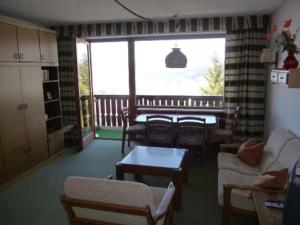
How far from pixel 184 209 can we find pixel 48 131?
2844 mm

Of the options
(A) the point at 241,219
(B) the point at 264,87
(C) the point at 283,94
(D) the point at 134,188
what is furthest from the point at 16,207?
(B) the point at 264,87

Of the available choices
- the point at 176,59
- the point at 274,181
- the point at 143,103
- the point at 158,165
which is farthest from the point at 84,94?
the point at 274,181

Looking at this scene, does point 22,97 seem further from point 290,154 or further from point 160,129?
point 290,154

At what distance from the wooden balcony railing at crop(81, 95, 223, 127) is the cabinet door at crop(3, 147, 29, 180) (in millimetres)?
1552

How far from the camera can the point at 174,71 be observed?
19.6 feet

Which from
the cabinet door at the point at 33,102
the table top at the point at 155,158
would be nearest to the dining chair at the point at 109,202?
the table top at the point at 155,158

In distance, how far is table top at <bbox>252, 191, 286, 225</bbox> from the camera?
5.32 ft

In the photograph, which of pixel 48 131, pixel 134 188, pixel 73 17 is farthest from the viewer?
pixel 48 131

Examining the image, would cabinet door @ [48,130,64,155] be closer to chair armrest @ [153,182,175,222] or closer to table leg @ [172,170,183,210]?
table leg @ [172,170,183,210]

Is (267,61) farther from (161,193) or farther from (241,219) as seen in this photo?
(161,193)

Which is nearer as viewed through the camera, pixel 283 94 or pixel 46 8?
pixel 283 94

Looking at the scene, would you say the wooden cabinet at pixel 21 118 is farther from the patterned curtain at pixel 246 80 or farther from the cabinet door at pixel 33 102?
the patterned curtain at pixel 246 80

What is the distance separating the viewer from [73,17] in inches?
Answer: 169

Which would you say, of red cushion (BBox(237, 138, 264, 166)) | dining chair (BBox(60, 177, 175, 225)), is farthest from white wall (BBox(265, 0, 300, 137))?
dining chair (BBox(60, 177, 175, 225))
